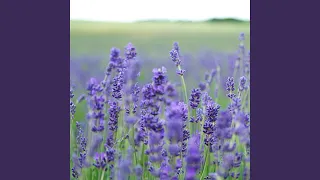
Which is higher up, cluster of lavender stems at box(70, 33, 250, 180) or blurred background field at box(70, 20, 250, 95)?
blurred background field at box(70, 20, 250, 95)

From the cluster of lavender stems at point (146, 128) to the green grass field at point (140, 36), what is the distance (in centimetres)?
5

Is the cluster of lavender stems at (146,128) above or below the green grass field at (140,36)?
below

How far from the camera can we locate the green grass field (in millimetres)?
3600

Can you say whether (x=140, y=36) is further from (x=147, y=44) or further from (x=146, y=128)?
(x=146, y=128)

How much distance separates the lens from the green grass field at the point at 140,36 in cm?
360

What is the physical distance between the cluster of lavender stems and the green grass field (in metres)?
0.05

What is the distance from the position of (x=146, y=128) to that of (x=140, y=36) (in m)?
0.57

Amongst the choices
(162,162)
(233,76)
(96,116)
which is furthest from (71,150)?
(233,76)

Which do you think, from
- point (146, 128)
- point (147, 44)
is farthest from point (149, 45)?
point (146, 128)

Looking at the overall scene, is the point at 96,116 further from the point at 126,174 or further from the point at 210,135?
the point at 210,135

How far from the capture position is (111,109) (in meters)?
3.60

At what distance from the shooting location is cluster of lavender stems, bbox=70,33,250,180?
352 centimetres

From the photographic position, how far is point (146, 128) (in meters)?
3.49

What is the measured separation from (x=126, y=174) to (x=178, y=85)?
0.62 meters
